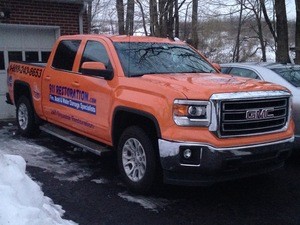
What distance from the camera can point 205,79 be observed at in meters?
5.20

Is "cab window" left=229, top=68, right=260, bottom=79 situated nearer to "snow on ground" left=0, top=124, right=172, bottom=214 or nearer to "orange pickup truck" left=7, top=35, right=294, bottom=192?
"orange pickup truck" left=7, top=35, right=294, bottom=192

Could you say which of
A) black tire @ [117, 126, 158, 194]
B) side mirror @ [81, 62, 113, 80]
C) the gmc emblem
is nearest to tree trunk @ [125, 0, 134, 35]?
side mirror @ [81, 62, 113, 80]

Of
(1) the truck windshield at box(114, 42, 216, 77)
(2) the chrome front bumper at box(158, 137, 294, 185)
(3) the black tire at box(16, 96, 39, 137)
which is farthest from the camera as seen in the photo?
(3) the black tire at box(16, 96, 39, 137)

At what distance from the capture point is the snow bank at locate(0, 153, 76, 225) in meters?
3.50

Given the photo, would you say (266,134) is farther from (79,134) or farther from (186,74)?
(79,134)

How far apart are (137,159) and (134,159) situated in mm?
64

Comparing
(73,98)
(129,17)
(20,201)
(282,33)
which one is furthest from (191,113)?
(129,17)

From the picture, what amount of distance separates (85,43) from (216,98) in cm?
282

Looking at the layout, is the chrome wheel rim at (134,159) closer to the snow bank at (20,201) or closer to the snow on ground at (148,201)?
the snow on ground at (148,201)

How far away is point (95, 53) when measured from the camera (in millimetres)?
6207

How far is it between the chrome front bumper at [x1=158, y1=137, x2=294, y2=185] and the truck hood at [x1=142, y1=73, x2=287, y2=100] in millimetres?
566

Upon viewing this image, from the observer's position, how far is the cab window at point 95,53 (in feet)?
19.4

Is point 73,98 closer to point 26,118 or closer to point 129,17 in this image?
point 26,118

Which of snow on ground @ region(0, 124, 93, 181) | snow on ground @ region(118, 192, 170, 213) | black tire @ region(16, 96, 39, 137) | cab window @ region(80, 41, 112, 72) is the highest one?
cab window @ region(80, 41, 112, 72)
